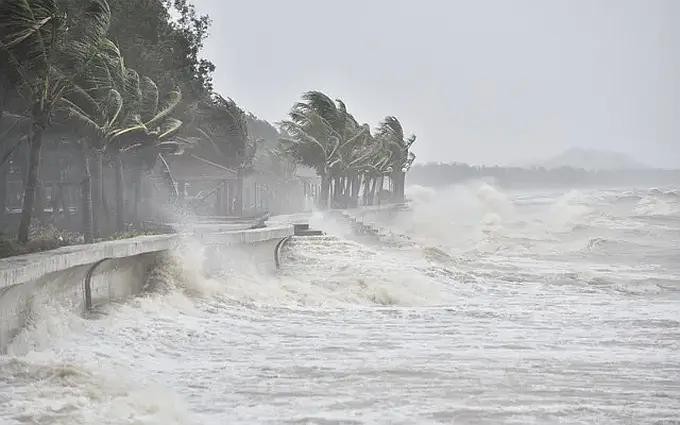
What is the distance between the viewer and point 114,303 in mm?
16406

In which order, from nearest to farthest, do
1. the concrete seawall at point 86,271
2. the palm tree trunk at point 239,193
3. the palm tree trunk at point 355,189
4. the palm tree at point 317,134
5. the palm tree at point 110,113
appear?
the concrete seawall at point 86,271 → the palm tree at point 110,113 → the palm tree trunk at point 239,193 → the palm tree at point 317,134 → the palm tree trunk at point 355,189

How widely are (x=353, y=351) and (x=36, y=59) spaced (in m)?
7.59

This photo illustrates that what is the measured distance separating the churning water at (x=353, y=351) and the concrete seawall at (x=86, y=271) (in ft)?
0.88

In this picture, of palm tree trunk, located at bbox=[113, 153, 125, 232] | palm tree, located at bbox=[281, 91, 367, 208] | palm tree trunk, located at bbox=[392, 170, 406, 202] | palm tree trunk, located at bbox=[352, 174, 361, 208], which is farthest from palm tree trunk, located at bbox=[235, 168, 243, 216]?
palm tree trunk, located at bbox=[392, 170, 406, 202]

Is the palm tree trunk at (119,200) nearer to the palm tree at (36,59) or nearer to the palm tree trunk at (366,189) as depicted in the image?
the palm tree at (36,59)

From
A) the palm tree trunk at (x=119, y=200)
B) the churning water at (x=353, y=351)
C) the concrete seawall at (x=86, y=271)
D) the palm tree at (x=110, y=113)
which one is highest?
the palm tree at (x=110, y=113)

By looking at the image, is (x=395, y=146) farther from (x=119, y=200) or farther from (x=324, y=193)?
(x=119, y=200)

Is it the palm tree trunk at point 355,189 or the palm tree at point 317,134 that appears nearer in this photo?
the palm tree at point 317,134

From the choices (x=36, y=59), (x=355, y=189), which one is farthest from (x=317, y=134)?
(x=36, y=59)

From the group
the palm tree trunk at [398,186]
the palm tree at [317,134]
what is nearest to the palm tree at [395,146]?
the palm tree trunk at [398,186]

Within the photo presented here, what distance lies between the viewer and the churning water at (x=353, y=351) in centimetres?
1021

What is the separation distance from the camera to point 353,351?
14.0 meters

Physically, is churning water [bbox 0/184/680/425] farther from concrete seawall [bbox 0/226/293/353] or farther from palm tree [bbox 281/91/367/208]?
palm tree [bbox 281/91/367/208]

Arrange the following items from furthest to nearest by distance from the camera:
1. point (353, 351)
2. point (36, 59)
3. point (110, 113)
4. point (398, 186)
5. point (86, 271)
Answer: point (398, 186) < point (110, 113) < point (36, 59) < point (86, 271) < point (353, 351)
